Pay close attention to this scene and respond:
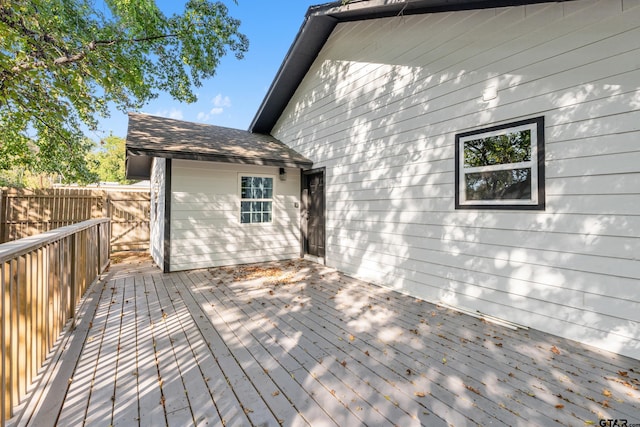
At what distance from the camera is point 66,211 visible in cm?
865

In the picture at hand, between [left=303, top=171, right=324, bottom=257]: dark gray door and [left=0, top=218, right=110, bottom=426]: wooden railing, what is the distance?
14.6 ft

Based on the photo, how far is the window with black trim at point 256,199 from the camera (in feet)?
22.2

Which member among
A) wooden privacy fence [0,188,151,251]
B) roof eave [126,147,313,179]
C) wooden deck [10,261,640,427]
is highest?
roof eave [126,147,313,179]

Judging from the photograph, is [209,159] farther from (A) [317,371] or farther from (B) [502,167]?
(B) [502,167]

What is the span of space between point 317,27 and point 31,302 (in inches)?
250

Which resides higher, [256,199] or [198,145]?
[198,145]

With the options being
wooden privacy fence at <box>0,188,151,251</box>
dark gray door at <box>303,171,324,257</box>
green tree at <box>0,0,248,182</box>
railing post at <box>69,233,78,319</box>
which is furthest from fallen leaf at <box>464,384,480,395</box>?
wooden privacy fence at <box>0,188,151,251</box>

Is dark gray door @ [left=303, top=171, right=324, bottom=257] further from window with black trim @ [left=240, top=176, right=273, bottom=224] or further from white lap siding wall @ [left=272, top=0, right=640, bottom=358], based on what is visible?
white lap siding wall @ [left=272, top=0, right=640, bottom=358]

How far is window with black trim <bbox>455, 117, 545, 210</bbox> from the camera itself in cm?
324

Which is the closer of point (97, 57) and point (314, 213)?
point (97, 57)

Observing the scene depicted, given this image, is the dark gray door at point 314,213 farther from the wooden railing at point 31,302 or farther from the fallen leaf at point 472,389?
the fallen leaf at point 472,389

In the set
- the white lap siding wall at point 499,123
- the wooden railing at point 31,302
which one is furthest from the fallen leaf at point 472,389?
the wooden railing at point 31,302

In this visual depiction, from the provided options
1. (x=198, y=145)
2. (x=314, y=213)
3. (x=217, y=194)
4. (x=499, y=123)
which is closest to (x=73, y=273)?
(x=217, y=194)

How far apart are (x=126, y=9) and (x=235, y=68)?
4543mm
